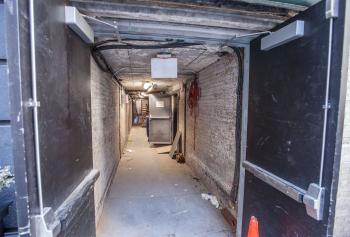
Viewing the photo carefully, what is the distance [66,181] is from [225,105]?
242cm

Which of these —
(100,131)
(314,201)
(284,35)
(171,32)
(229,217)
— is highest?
(171,32)

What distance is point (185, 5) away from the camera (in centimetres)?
137

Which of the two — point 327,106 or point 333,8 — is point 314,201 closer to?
point 327,106

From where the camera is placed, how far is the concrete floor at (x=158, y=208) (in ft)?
8.46

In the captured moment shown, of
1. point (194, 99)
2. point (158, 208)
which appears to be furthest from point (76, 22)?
point (194, 99)

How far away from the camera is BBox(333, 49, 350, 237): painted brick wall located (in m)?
1.80

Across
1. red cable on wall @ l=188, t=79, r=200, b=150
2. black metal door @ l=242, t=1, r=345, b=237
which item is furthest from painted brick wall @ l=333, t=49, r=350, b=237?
red cable on wall @ l=188, t=79, r=200, b=150

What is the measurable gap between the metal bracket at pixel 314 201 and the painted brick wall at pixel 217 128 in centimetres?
157

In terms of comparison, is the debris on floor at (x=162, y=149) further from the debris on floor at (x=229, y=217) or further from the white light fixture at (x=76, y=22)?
the white light fixture at (x=76, y=22)

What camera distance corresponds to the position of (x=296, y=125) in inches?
52.4

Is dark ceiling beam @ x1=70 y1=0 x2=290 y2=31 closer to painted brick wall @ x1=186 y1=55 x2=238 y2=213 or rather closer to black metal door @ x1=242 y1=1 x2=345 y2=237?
black metal door @ x1=242 y1=1 x2=345 y2=237

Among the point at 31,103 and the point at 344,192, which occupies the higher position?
the point at 31,103

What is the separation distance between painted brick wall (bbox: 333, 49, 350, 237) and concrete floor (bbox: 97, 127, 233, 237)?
119 cm

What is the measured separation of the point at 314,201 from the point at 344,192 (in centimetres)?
113
